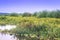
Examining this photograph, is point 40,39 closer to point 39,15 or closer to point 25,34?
point 25,34

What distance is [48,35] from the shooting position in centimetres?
605

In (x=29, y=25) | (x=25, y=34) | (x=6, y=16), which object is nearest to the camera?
(x=25, y=34)

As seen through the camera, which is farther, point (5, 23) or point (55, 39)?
point (5, 23)

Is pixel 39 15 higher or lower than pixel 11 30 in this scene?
higher

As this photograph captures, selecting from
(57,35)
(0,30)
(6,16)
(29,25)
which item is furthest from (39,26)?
(6,16)

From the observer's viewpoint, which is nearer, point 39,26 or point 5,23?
point 39,26

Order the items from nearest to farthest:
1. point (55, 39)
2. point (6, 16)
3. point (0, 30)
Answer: point (55, 39)
point (0, 30)
point (6, 16)

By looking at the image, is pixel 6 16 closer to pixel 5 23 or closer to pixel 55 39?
pixel 5 23

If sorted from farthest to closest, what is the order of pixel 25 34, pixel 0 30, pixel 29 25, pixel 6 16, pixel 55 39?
pixel 6 16
pixel 0 30
pixel 29 25
pixel 25 34
pixel 55 39

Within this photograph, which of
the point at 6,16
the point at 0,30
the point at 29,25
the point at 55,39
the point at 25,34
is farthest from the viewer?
the point at 6,16

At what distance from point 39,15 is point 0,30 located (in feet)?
5.80

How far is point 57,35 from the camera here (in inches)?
237

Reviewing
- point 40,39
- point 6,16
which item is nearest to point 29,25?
point 40,39

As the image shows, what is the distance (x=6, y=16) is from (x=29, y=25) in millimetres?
1989
